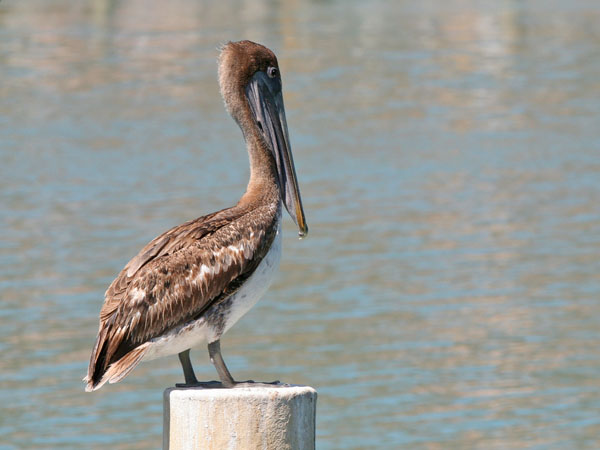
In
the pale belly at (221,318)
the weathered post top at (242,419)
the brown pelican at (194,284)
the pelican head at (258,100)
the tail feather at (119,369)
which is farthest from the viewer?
the pelican head at (258,100)

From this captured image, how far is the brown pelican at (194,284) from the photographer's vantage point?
16.5ft

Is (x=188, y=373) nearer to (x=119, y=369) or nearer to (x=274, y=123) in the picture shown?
(x=119, y=369)

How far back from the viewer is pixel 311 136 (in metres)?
20.1

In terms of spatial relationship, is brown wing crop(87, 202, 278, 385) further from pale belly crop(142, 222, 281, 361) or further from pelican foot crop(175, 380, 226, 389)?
pelican foot crop(175, 380, 226, 389)

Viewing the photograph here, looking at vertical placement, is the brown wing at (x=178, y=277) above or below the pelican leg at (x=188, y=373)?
above

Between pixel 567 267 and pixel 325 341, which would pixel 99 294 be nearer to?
pixel 325 341

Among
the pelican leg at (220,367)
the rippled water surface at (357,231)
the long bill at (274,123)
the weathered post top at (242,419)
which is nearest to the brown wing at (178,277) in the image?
the pelican leg at (220,367)

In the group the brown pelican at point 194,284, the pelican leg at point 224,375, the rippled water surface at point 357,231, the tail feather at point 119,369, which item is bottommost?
the rippled water surface at point 357,231

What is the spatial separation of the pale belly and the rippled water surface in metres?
3.56

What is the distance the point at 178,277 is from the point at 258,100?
3.28ft

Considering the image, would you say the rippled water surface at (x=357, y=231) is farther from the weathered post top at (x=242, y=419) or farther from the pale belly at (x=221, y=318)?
the weathered post top at (x=242, y=419)

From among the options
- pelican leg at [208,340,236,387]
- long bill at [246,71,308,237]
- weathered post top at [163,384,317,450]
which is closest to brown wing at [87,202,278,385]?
pelican leg at [208,340,236,387]

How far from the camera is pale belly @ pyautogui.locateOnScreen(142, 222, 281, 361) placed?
5137 millimetres

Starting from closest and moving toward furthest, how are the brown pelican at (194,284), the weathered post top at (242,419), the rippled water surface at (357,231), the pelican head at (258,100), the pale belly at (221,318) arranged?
1. the weathered post top at (242,419)
2. the brown pelican at (194,284)
3. the pale belly at (221,318)
4. the pelican head at (258,100)
5. the rippled water surface at (357,231)
